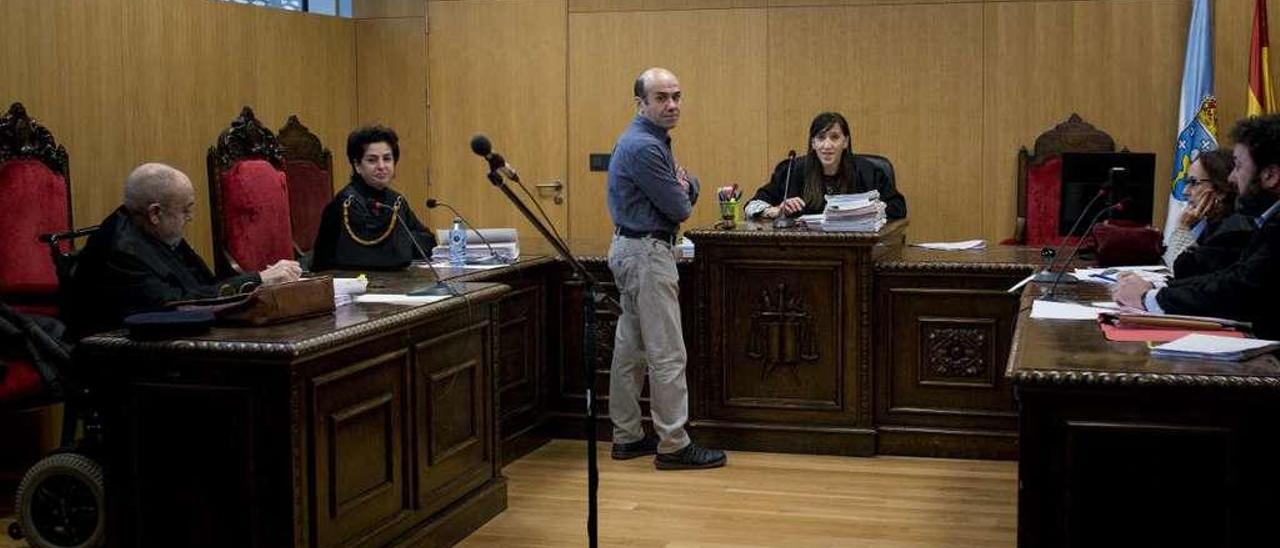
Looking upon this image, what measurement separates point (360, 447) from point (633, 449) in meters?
2.06

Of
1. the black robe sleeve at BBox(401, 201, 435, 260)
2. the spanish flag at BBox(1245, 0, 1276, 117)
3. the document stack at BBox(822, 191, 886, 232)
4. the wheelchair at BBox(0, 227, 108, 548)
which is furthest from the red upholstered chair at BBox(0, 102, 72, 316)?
the spanish flag at BBox(1245, 0, 1276, 117)

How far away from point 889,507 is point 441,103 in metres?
4.37

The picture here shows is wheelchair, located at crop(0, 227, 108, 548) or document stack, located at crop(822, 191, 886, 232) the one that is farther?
document stack, located at crop(822, 191, 886, 232)

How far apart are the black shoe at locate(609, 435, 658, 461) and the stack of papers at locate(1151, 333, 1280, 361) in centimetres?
279

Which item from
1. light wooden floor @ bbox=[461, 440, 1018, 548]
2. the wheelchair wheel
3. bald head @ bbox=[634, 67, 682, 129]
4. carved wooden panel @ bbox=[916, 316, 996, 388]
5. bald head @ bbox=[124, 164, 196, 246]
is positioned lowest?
light wooden floor @ bbox=[461, 440, 1018, 548]

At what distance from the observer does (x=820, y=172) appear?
6.38 m

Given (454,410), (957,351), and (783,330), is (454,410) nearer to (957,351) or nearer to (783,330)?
(783,330)

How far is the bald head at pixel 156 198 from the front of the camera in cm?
400

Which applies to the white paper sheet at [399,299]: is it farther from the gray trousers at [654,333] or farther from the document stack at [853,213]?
the document stack at [853,213]

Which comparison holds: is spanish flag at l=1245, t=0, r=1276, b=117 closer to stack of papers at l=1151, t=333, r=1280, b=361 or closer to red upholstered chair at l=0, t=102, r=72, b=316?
stack of papers at l=1151, t=333, r=1280, b=361

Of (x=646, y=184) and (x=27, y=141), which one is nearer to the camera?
(x=646, y=184)

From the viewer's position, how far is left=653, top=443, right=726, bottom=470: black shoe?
220 inches

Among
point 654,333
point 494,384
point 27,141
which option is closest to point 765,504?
point 654,333

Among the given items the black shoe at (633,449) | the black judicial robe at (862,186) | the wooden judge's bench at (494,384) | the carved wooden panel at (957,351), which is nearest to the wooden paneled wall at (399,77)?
the wooden judge's bench at (494,384)
